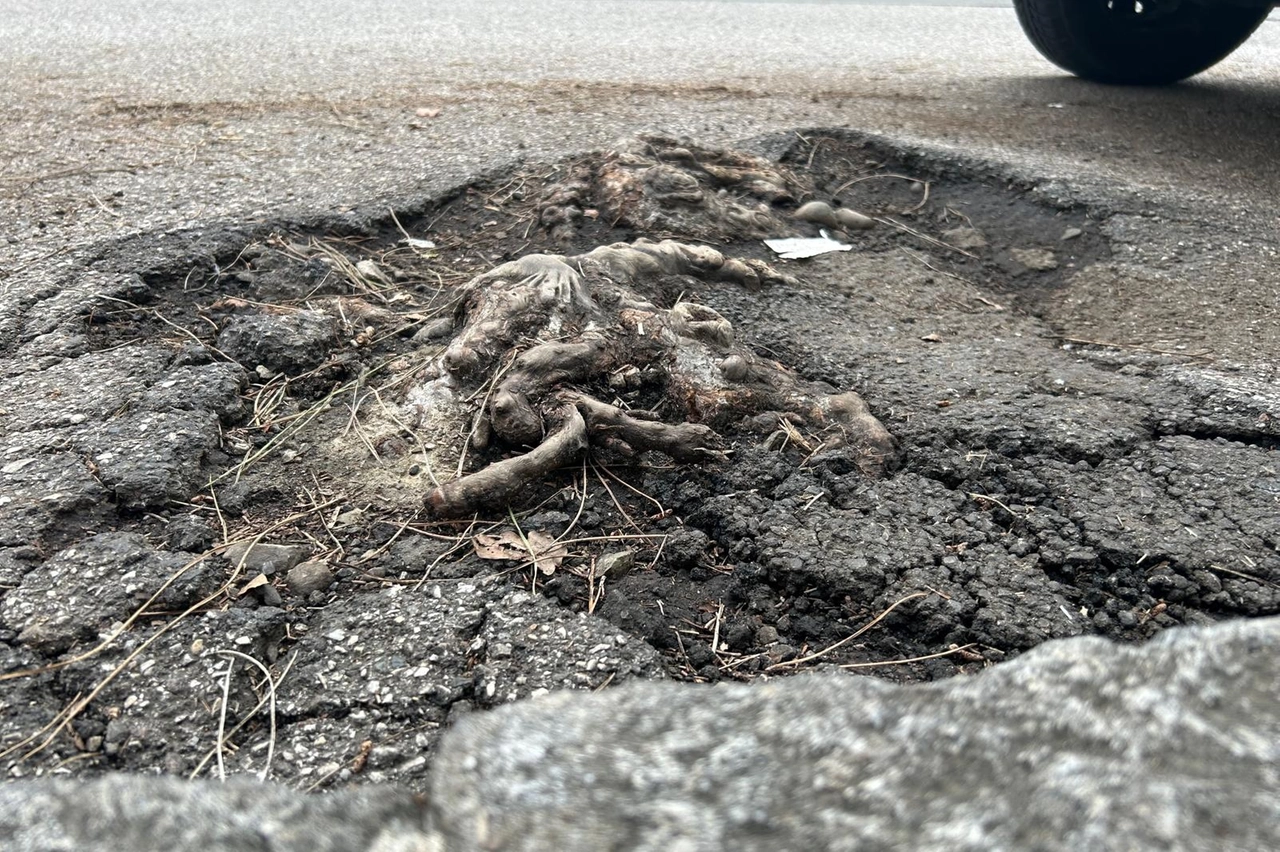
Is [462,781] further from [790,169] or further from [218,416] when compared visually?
[790,169]

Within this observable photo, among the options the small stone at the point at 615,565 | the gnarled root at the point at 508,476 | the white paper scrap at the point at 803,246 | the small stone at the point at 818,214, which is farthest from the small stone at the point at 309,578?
the small stone at the point at 818,214

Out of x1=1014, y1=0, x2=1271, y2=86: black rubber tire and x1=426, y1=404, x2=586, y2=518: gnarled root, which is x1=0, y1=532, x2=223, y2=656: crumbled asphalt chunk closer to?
x1=426, y1=404, x2=586, y2=518: gnarled root

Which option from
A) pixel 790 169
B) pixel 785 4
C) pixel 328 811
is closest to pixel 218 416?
pixel 328 811

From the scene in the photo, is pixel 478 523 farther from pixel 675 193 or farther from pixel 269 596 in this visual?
pixel 675 193

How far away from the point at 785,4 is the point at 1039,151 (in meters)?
6.23

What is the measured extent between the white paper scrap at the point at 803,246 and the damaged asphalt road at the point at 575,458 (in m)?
0.06

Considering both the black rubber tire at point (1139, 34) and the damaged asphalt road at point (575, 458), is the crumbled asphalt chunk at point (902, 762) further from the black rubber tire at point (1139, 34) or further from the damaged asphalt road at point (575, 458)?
the black rubber tire at point (1139, 34)

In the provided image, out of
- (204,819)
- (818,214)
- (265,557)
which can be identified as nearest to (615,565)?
(265,557)

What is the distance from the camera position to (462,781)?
42.1 inches

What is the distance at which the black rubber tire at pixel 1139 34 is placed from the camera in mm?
5539

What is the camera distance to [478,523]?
85.4 inches

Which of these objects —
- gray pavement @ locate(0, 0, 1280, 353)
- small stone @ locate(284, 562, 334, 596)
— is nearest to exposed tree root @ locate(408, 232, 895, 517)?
small stone @ locate(284, 562, 334, 596)

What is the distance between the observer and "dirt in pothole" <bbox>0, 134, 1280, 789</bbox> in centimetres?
177

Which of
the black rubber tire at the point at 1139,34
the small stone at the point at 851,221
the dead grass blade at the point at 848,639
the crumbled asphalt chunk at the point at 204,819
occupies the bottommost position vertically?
the dead grass blade at the point at 848,639
